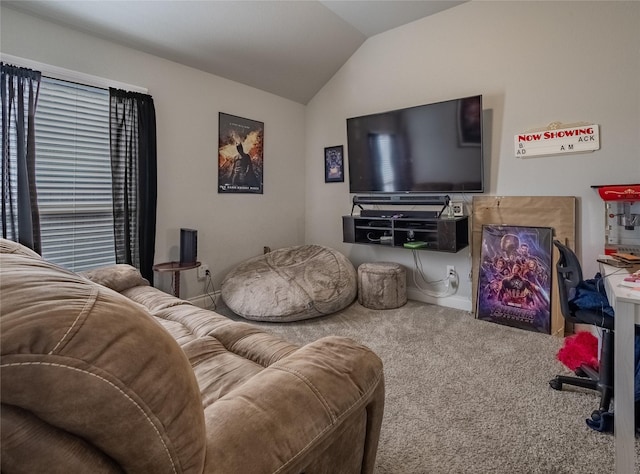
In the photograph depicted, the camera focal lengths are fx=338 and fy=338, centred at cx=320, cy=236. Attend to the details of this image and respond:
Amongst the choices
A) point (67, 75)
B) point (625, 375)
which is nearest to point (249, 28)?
point (67, 75)

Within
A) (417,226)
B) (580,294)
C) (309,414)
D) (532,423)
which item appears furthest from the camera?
(417,226)

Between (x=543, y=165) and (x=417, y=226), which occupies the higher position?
(x=543, y=165)

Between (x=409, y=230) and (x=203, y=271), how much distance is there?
2.13 m

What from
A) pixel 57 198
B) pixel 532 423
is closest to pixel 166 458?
pixel 532 423

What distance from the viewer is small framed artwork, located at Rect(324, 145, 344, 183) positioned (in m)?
4.09

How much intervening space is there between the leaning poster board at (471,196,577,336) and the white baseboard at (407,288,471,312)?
12 cm

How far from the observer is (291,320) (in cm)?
299

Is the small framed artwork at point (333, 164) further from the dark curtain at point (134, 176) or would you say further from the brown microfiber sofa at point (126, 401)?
the brown microfiber sofa at point (126, 401)

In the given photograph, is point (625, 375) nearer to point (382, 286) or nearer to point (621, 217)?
point (621, 217)

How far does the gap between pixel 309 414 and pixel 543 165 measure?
9.65ft

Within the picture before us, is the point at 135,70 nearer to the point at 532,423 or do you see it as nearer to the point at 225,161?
the point at 225,161

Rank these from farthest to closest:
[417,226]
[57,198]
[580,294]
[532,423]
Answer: [417,226], [57,198], [580,294], [532,423]

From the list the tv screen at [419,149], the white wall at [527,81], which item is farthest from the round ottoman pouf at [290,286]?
the tv screen at [419,149]

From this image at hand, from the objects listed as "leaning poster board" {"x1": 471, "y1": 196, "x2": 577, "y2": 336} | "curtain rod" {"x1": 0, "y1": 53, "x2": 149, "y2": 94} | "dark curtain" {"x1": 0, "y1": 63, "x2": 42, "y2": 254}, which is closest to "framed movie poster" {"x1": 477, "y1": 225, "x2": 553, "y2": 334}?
"leaning poster board" {"x1": 471, "y1": 196, "x2": 577, "y2": 336}
